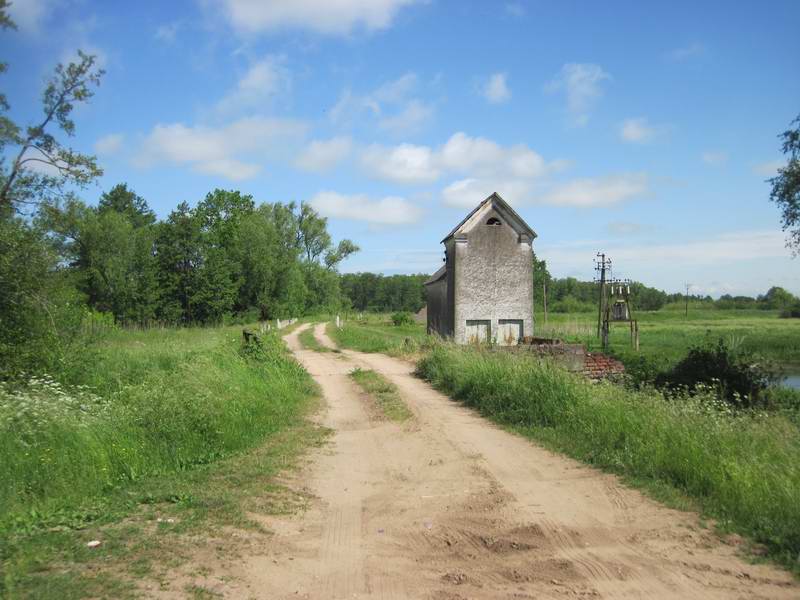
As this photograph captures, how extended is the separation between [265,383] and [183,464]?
559cm

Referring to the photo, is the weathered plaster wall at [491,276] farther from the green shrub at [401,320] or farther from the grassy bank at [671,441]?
the green shrub at [401,320]

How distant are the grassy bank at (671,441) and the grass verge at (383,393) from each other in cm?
171

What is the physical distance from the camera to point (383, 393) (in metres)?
15.6

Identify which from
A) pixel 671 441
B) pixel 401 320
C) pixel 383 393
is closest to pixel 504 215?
pixel 383 393

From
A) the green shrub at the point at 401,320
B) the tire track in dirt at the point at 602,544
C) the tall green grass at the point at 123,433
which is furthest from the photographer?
the green shrub at the point at 401,320

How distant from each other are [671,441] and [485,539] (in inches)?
143

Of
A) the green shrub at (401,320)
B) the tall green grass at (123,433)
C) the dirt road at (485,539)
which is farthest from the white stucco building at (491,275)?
the green shrub at (401,320)

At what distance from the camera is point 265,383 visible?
14039 mm

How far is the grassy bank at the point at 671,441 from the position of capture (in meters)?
6.11

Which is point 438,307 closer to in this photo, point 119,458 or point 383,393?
point 383,393

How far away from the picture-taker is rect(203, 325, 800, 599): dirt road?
15.7ft

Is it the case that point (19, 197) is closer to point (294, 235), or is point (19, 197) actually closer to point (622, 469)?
point (622, 469)

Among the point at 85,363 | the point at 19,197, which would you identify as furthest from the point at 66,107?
the point at 85,363

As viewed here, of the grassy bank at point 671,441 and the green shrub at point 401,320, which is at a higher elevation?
the green shrub at point 401,320
